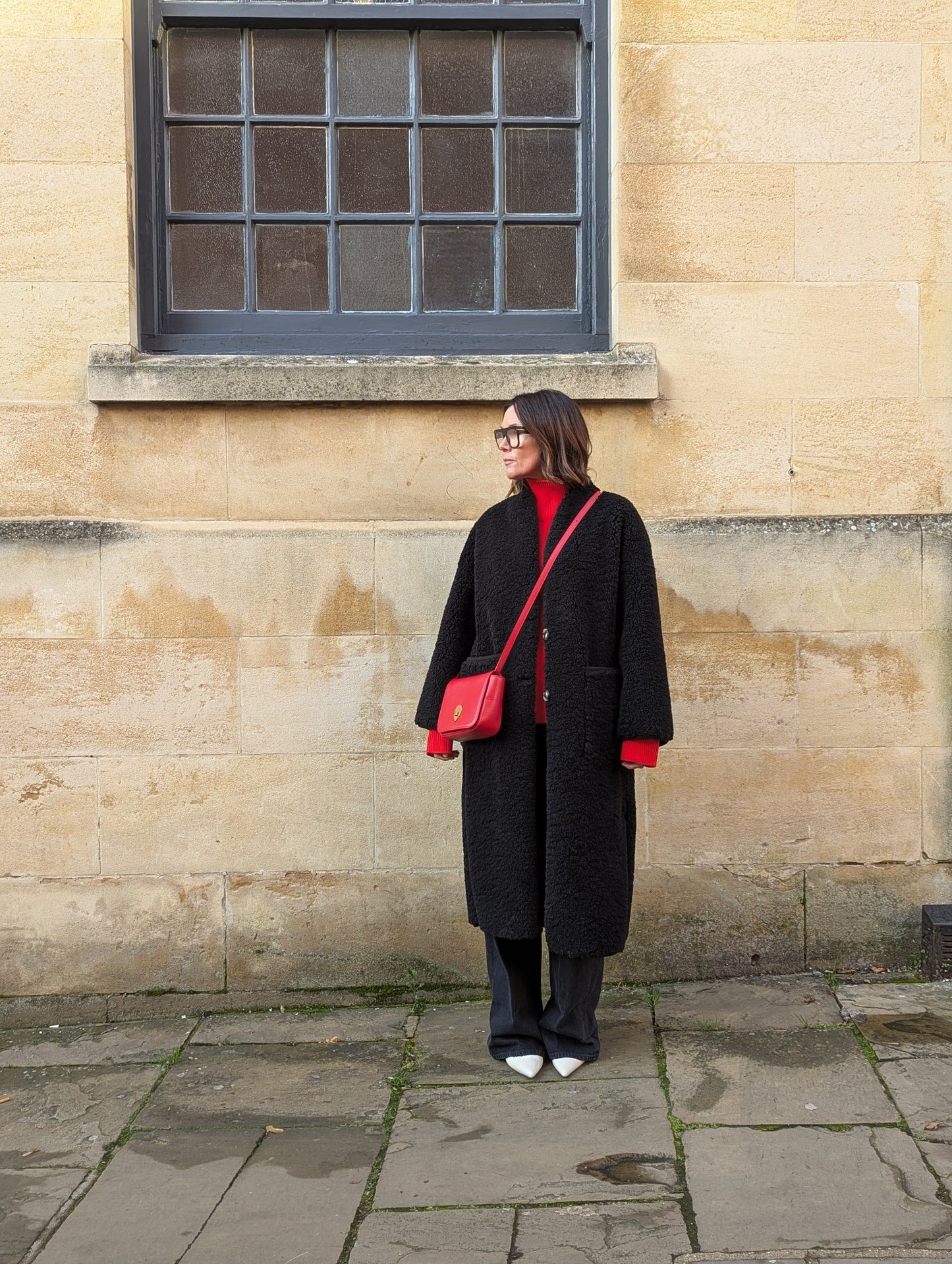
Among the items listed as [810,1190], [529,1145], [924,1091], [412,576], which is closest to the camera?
[810,1190]

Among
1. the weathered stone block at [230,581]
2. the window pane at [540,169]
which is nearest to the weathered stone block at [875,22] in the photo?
the window pane at [540,169]

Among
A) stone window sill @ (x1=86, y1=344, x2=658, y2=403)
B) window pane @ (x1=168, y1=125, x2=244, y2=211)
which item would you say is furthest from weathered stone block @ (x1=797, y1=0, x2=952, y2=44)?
window pane @ (x1=168, y1=125, x2=244, y2=211)

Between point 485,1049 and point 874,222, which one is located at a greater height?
point 874,222

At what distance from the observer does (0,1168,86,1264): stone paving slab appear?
2.87 meters

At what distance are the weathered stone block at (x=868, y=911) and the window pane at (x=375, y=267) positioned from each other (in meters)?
2.64

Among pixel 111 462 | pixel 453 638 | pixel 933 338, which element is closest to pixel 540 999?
pixel 453 638

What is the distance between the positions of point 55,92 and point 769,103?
8.25 ft

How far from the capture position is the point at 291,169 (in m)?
4.74

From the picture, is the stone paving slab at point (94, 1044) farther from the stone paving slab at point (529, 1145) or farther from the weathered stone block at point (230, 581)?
the weathered stone block at point (230, 581)

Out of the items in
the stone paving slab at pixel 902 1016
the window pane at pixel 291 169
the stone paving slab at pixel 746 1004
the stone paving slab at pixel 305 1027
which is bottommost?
the stone paving slab at pixel 305 1027

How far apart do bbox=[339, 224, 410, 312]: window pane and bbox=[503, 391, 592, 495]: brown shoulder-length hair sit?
1292 millimetres

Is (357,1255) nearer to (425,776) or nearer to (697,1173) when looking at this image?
(697,1173)

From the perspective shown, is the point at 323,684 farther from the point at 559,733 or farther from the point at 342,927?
the point at 559,733

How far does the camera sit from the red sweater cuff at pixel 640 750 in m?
3.60
